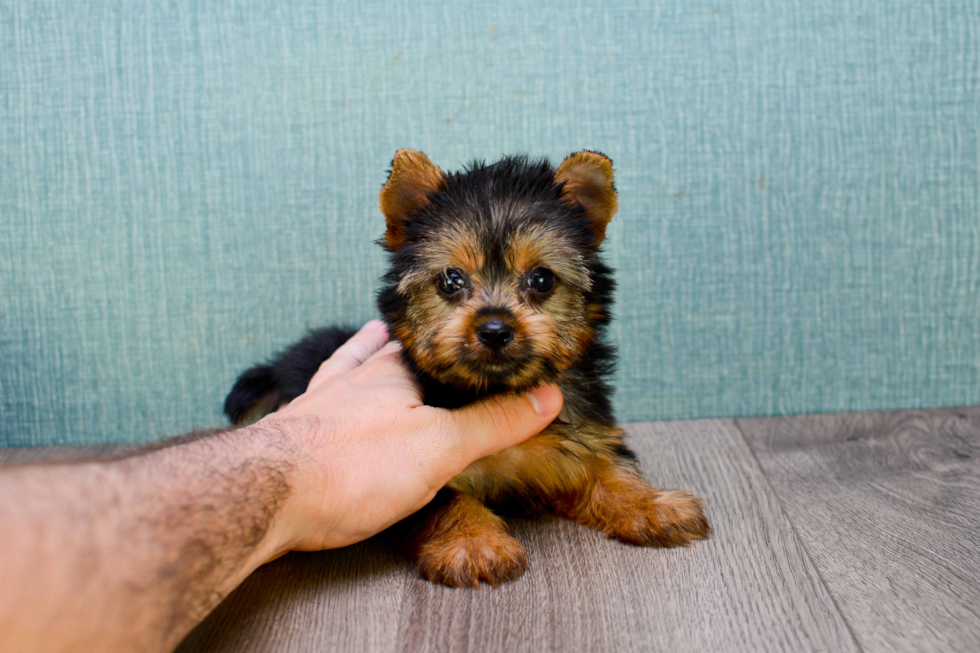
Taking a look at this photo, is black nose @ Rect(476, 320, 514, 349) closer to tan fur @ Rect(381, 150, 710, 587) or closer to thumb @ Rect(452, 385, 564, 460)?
tan fur @ Rect(381, 150, 710, 587)

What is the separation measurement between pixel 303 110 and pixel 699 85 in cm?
193

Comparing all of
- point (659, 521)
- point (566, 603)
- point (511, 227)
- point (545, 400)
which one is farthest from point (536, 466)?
point (511, 227)

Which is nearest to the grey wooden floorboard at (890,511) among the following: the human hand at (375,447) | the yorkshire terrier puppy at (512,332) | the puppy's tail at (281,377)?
the yorkshire terrier puppy at (512,332)

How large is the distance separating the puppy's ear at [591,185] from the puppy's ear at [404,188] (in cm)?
41

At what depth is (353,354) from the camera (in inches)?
109

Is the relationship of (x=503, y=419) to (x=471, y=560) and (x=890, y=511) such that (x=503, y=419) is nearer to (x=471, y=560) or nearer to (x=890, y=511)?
(x=471, y=560)

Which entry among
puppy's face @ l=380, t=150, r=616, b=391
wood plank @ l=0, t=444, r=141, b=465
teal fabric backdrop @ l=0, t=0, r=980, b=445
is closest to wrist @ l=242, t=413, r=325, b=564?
puppy's face @ l=380, t=150, r=616, b=391

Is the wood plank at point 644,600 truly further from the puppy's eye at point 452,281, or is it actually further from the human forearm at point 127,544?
the puppy's eye at point 452,281

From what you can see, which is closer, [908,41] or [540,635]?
[540,635]

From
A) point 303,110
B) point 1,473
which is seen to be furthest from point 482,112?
point 1,473

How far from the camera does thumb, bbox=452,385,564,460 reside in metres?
2.05

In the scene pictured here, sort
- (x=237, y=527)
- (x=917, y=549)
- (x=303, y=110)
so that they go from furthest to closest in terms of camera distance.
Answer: (x=303, y=110)
(x=917, y=549)
(x=237, y=527)

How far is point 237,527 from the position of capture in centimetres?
157

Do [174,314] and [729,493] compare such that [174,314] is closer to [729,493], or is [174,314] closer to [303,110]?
[303,110]
